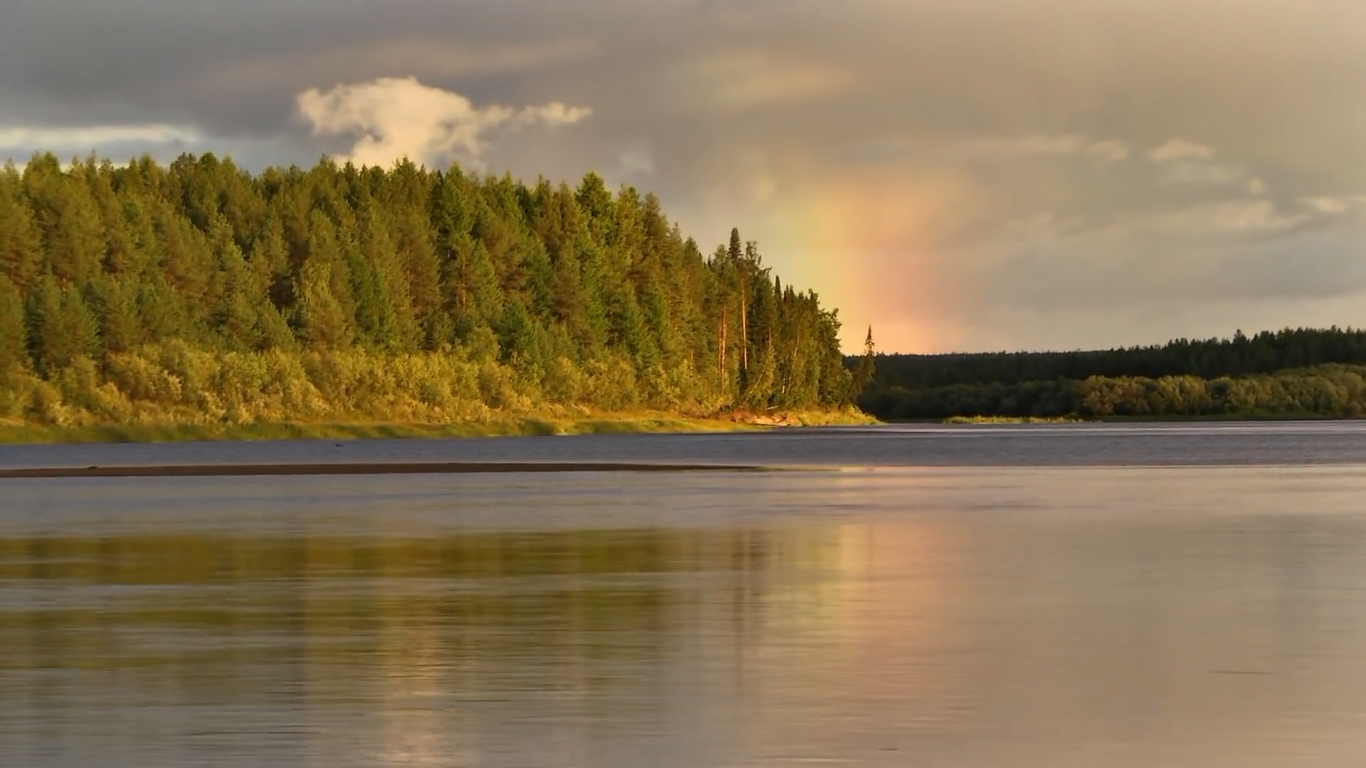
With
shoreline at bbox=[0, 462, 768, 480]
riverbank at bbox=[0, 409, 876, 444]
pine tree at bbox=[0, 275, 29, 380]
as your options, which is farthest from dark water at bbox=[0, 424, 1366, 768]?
pine tree at bbox=[0, 275, 29, 380]

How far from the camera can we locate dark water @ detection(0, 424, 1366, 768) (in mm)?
14742

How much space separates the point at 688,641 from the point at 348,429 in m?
142

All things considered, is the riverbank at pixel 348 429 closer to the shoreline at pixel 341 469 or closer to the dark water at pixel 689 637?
the shoreline at pixel 341 469

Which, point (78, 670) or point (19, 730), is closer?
point (19, 730)

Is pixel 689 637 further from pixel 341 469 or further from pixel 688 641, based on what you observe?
pixel 341 469

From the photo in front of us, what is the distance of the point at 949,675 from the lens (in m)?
18.1

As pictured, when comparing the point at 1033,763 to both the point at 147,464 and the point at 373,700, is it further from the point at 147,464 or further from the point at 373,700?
the point at 147,464

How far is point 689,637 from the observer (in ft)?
68.9

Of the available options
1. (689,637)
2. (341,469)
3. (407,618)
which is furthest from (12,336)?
(689,637)

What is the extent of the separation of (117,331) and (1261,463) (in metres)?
99.8

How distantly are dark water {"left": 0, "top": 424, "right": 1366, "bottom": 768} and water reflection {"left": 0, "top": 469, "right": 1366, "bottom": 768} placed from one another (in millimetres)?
62

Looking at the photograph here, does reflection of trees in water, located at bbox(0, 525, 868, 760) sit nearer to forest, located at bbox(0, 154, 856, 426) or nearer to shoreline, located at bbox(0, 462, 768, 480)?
shoreline, located at bbox(0, 462, 768, 480)

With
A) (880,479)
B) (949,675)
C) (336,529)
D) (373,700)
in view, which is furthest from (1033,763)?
(880,479)

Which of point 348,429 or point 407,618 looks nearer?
point 407,618
